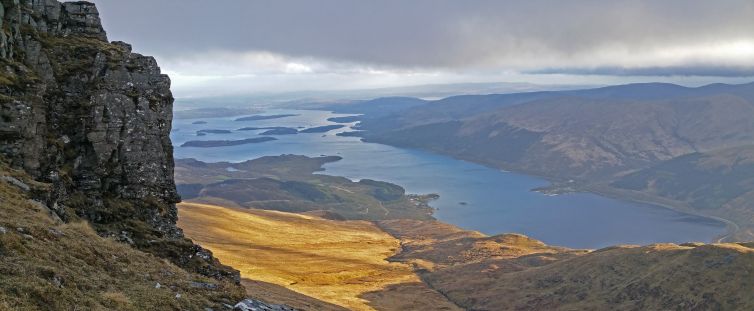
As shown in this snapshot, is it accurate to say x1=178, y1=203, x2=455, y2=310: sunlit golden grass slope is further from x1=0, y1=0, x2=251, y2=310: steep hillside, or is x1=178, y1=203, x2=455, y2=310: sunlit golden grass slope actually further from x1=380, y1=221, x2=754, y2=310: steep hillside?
x1=0, y1=0, x2=251, y2=310: steep hillside

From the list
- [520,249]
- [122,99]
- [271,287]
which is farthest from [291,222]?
[122,99]

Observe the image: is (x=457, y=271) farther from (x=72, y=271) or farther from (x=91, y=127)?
(x=72, y=271)

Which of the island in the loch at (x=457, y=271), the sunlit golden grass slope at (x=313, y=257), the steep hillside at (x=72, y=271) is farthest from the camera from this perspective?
the sunlit golden grass slope at (x=313, y=257)

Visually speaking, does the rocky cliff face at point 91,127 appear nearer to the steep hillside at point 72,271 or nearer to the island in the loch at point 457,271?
the steep hillside at point 72,271

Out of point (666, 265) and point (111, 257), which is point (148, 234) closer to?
point (111, 257)

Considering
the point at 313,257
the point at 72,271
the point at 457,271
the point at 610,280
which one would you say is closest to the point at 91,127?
the point at 72,271

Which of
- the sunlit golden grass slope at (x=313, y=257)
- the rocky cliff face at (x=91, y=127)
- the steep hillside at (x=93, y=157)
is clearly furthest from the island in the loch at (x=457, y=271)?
the steep hillside at (x=93, y=157)
